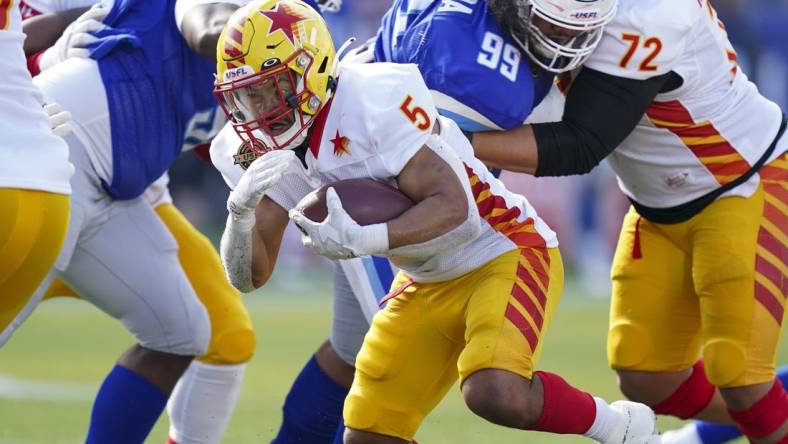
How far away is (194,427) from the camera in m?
4.20

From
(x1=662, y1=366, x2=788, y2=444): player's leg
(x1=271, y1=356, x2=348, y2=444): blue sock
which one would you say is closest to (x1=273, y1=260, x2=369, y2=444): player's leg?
(x1=271, y1=356, x2=348, y2=444): blue sock

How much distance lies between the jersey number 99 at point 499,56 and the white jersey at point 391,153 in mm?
231

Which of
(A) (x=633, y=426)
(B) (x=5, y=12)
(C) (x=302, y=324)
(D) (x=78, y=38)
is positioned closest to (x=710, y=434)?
(A) (x=633, y=426)

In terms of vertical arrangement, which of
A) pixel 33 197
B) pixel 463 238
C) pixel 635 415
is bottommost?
pixel 635 415

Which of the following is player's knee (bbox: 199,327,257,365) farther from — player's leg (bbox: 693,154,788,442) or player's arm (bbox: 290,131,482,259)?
player's leg (bbox: 693,154,788,442)

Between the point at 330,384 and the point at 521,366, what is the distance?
0.94 meters

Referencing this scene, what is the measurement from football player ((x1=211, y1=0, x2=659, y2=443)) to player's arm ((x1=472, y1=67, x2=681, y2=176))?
172 mm

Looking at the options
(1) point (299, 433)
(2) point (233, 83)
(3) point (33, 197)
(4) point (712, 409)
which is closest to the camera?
(3) point (33, 197)

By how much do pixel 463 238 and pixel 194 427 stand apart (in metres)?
1.40

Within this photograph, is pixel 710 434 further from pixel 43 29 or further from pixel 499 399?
pixel 43 29

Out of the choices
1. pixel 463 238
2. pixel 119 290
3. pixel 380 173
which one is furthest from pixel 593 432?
pixel 119 290

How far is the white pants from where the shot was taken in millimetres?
3887

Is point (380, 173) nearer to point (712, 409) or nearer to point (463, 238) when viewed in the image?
point (463, 238)

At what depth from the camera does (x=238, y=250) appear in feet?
10.7
